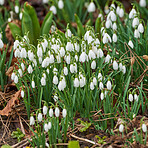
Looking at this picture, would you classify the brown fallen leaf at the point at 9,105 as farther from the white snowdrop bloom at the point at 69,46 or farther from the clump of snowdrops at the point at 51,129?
the white snowdrop bloom at the point at 69,46

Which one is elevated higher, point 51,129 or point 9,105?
point 9,105

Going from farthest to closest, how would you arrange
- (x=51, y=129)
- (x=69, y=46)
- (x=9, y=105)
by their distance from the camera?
(x=9, y=105)
(x=69, y=46)
(x=51, y=129)

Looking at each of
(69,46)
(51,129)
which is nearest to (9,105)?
(51,129)

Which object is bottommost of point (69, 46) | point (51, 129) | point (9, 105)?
point (51, 129)

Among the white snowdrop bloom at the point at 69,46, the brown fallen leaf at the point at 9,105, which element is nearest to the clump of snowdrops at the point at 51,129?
the brown fallen leaf at the point at 9,105

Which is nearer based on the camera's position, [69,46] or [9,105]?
[69,46]

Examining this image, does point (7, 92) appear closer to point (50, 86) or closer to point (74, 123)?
point (50, 86)

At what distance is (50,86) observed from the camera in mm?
3215

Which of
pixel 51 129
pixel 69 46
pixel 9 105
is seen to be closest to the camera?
pixel 51 129

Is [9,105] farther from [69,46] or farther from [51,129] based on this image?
[69,46]

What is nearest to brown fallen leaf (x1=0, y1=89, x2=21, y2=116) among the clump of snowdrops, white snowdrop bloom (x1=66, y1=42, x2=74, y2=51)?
the clump of snowdrops

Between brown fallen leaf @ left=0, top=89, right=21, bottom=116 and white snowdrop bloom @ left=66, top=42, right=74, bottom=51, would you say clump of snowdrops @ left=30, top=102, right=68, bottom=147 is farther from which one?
white snowdrop bloom @ left=66, top=42, right=74, bottom=51

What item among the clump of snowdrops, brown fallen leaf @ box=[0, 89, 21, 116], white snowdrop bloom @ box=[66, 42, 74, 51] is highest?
white snowdrop bloom @ box=[66, 42, 74, 51]

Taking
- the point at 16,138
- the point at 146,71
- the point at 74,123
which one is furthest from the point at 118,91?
the point at 16,138
